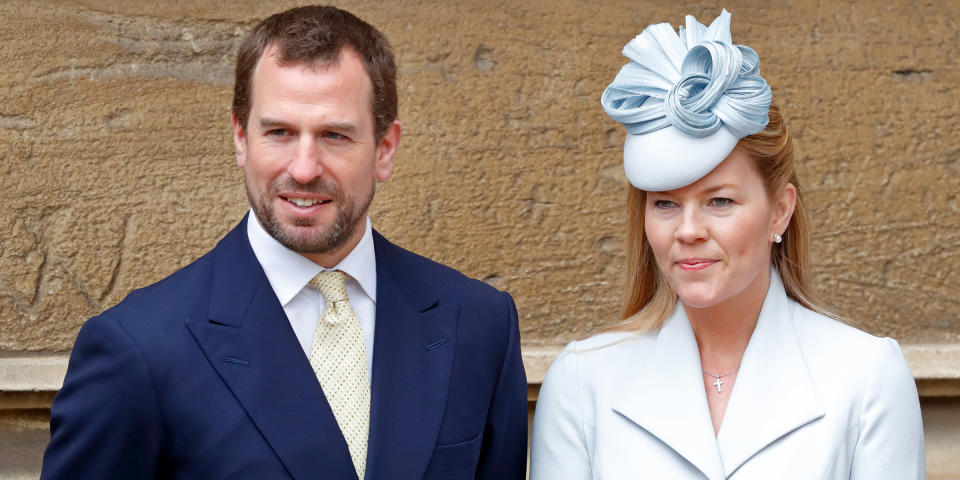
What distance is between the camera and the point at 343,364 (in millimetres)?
2312

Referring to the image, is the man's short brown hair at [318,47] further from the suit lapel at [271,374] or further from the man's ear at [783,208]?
the man's ear at [783,208]

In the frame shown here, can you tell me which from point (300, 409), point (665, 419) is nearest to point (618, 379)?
point (665, 419)

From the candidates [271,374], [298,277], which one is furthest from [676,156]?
[271,374]

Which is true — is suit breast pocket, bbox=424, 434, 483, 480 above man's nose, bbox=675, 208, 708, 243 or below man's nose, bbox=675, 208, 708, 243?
below

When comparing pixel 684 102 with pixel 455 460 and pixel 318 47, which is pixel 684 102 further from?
pixel 455 460

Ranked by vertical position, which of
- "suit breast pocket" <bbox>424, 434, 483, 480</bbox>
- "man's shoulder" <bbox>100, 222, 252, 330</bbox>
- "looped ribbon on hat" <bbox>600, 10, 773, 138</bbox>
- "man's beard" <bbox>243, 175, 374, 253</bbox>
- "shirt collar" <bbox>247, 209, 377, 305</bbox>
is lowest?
"suit breast pocket" <bbox>424, 434, 483, 480</bbox>

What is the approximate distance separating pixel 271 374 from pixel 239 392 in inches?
2.8

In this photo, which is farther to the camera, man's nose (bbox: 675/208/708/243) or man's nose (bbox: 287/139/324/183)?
man's nose (bbox: 675/208/708/243)

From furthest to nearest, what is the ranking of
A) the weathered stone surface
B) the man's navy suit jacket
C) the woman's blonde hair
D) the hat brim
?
1. the weathered stone surface
2. the woman's blonde hair
3. the hat brim
4. the man's navy suit jacket

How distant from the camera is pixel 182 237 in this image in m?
3.67

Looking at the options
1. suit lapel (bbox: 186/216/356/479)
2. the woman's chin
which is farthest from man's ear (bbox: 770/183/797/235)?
suit lapel (bbox: 186/216/356/479)

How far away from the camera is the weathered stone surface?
3602 millimetres

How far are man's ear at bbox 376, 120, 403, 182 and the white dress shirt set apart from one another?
0.52 ft

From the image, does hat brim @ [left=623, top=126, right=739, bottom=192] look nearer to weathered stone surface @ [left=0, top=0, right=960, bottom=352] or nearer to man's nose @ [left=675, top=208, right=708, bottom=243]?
man's nose @ [left=675, top=208, right=708, bottom=243]
